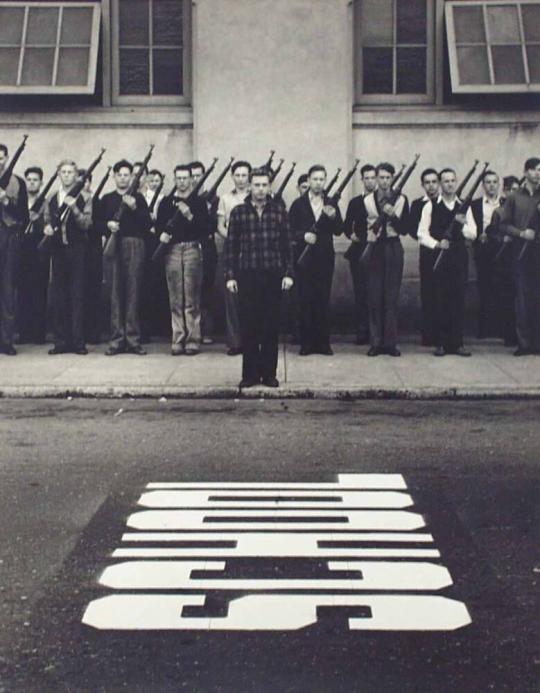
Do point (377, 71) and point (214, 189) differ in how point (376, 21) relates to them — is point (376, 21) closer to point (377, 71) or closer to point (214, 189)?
point (377, 71)

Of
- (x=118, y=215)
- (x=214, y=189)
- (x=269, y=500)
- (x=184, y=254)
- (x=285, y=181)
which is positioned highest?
(x=285, y=181)

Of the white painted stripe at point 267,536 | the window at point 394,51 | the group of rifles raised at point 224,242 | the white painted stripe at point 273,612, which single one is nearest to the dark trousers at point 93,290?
the group of rifles raised at point 224,242

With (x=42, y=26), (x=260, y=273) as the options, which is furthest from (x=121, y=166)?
(x=42, y=26)

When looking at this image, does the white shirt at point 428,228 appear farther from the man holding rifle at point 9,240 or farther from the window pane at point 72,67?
the window pane at point 72,67

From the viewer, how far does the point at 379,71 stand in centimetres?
1797

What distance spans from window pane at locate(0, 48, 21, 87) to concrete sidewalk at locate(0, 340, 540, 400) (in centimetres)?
354

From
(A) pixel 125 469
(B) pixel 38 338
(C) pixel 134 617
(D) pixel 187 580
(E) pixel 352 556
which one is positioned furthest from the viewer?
(B) pixel 38 338

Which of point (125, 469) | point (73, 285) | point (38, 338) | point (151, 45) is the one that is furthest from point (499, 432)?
point (151, 45)

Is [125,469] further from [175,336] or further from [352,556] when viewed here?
[175,336]

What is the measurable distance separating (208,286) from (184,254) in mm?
1034

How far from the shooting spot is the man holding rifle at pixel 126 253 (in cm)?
1545

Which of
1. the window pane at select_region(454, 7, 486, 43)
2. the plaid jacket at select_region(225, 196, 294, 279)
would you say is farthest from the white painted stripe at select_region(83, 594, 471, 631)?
the window pane at select_region(454, 7, 486, 43)

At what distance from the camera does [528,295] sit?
15.6 meters

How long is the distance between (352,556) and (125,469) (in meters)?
2.67
